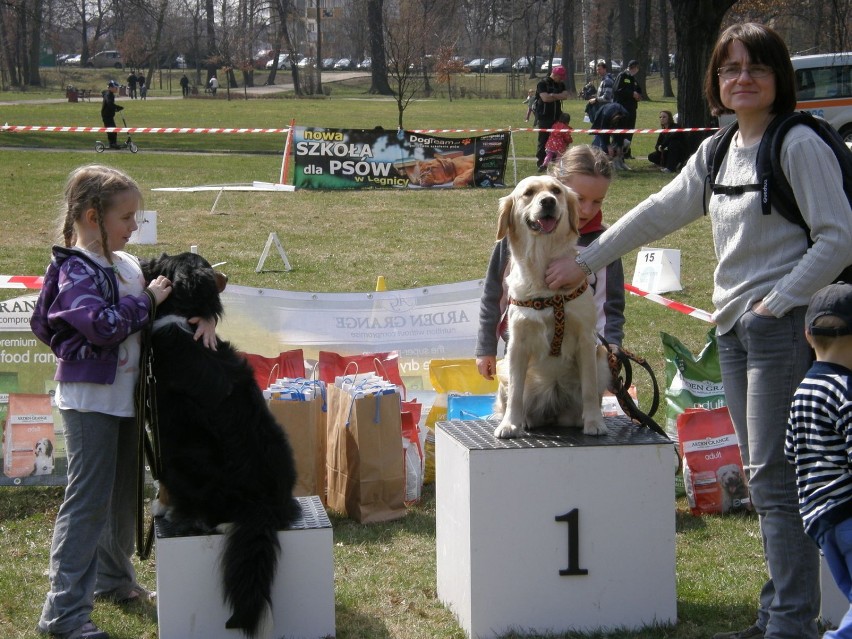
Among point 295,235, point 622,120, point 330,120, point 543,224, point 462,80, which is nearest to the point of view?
point 543,224

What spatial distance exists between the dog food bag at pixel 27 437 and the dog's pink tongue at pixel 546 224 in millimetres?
2951

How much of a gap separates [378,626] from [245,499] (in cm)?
75

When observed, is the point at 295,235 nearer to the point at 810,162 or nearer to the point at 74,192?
the point at 74,192

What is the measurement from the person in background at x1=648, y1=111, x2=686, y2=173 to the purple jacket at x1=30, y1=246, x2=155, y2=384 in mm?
17883

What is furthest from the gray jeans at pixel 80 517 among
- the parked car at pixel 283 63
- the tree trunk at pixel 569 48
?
the parked car at pixel 283 63

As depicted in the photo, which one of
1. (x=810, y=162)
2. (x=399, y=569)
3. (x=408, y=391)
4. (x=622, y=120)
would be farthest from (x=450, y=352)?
(x=622, y=120)

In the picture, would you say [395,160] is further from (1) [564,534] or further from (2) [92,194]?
(1) [564,534]

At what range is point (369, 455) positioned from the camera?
15.8ft

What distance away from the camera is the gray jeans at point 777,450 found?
3031 millimetres

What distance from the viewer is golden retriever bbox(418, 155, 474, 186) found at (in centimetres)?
1820

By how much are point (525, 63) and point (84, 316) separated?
248 feet

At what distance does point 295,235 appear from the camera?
13.0 m

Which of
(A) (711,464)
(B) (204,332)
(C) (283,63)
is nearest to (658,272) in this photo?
(A) (711,464)

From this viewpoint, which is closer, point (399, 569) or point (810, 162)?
point (810, 162)
